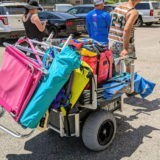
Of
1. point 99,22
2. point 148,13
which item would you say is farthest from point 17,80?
point 148,13

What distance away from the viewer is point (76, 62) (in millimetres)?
3258

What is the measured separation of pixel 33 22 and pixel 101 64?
2.15 metres

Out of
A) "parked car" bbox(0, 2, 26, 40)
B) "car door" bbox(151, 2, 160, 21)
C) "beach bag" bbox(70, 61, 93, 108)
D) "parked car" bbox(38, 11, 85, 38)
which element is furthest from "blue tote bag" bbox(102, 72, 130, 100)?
"car door" bbox(151, 2, 160, 21)

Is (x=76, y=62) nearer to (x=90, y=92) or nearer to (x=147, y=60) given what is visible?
(x=90, y=92)

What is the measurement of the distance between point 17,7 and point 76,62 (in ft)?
33.4

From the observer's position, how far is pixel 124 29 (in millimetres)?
5031

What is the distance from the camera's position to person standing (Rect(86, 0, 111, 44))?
5484mm

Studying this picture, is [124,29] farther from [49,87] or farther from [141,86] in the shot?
[49,87]

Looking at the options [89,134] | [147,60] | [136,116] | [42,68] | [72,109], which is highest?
[42,68]

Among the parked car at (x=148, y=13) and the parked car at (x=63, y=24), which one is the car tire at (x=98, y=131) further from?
the parked car at (x=148, y=13)

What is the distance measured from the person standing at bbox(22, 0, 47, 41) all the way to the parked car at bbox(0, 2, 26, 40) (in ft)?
22.3

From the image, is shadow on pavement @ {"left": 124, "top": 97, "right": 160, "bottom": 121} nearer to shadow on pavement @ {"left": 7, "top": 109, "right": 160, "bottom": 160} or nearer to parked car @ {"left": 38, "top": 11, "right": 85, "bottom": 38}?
shadow on pavement @ {"left": 7, "top": 109, "right": 160, "bottom": 160}

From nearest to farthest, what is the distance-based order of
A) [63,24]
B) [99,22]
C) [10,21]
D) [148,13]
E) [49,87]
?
[49,87]
[99,22]
[10,21]
[63,24]
[148,13]

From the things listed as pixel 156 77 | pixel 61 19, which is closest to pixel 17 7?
pixel 61 19
